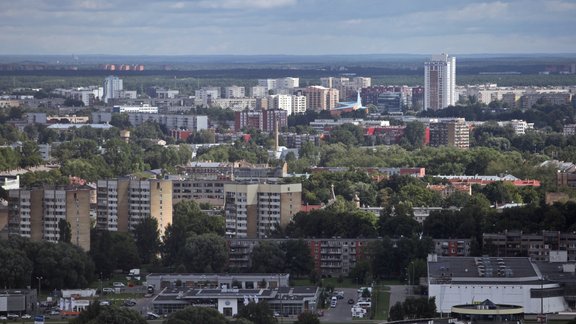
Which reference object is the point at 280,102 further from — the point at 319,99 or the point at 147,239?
the point at 147,239

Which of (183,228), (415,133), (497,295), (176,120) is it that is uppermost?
(183,228)

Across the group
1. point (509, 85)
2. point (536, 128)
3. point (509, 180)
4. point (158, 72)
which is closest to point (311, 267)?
point (509, 180)

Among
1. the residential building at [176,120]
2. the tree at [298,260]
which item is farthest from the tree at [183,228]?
the residential building at [176,120]

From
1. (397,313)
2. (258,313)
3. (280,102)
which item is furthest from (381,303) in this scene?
(280,102)

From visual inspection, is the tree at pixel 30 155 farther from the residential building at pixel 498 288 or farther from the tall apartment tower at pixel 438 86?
the tall apartment tower at pixel 438 86

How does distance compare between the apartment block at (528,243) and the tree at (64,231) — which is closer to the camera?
the apartment block at (528,243)

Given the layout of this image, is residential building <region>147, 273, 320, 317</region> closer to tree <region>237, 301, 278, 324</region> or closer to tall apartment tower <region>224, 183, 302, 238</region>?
tree <region>237, 301, 278, 324</region>

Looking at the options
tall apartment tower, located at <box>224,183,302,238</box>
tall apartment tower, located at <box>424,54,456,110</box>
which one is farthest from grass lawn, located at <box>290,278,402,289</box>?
tall apartment tower, located at <box>424,54,456,110</box>

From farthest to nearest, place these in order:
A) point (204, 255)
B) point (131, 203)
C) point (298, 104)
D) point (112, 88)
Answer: point (112, 88) → point (298, 104) → point (131, 203) → point (204, 255)
